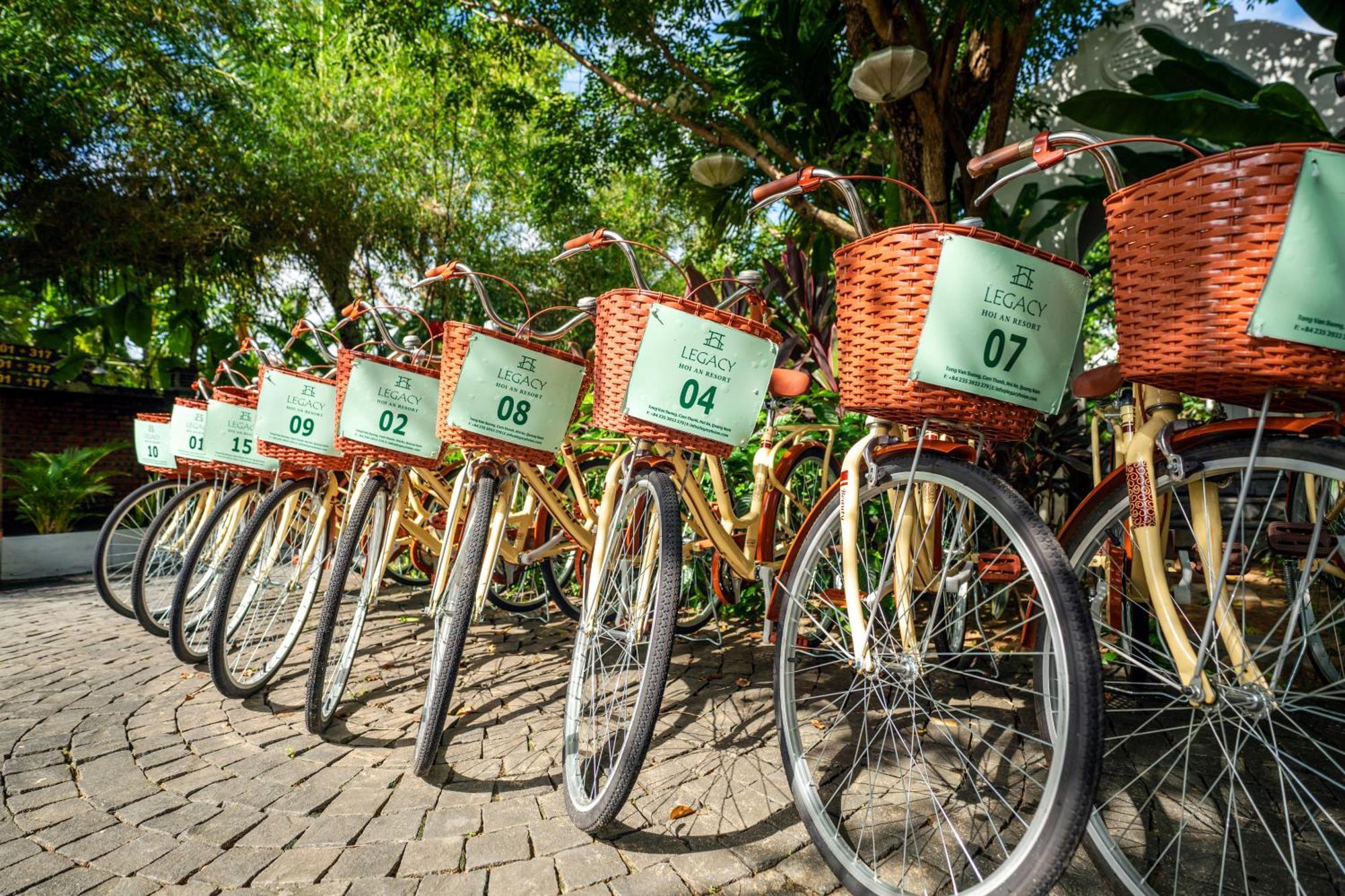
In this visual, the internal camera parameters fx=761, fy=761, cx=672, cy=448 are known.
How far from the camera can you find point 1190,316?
1.27 m

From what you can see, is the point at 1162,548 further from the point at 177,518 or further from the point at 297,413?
the point at 177,518

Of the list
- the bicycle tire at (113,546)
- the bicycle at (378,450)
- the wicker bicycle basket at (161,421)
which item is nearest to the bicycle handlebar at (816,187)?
the bicycle at (378,450)

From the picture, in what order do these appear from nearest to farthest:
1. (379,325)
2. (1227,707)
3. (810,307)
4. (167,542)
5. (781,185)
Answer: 1. (1227,707)
2. (781,185)
3. (379,325)
4. (810,307)
5. (167,542)

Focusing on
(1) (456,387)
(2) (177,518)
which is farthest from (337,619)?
(2) (177,518)

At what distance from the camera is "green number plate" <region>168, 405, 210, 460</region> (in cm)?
402

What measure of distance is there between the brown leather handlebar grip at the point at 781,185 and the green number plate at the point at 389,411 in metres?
1.49

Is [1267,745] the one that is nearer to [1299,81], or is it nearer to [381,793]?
[381,793]

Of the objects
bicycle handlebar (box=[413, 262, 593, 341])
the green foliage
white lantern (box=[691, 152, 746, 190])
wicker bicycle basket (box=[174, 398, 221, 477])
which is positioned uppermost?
white lantern (box=[691, 152, 746, 190])

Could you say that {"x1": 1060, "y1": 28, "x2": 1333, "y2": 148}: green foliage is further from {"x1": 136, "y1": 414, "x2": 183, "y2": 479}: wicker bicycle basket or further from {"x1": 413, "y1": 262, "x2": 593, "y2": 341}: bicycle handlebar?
{"x1": 136, "y1": 414, "x2": 183, "y2": 479}: wicker bicycle basket

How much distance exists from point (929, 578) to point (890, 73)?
3315mm

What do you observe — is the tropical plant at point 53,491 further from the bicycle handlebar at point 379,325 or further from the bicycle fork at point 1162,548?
the bicycle fork at point 1162,548

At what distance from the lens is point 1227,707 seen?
138cm

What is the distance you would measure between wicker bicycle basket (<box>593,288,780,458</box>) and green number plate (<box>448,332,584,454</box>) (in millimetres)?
267

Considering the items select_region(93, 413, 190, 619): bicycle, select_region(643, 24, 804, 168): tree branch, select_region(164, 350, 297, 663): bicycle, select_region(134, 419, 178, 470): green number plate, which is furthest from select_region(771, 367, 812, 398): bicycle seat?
select_region(643, 24, 804, 168): tree branch
